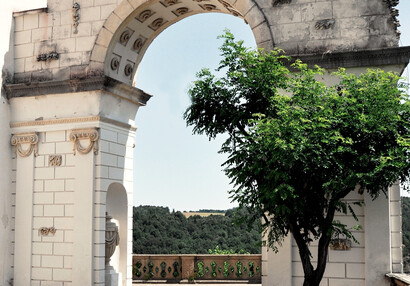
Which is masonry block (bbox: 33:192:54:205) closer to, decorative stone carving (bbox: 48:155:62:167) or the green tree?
decorative stone carving (bbox: 48:155:62:167)

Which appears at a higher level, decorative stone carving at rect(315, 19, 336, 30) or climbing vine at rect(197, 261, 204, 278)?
decorative stone carving at rect(315, 19, 336, 30)

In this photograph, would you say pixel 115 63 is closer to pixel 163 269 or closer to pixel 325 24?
pixel 325 24

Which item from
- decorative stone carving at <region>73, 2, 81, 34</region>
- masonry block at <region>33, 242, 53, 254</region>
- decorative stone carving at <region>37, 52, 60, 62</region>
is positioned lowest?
masonry block at <region>33, 242, 53, 254</region>

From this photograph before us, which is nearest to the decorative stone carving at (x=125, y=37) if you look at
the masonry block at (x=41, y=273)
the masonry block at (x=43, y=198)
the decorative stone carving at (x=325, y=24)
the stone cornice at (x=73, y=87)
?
the stone cornice at (x=73, y=87)

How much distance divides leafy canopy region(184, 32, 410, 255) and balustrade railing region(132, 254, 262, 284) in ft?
25.5

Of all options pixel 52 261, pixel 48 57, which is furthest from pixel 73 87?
pixel 52 261

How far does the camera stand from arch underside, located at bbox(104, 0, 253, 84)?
17812mm

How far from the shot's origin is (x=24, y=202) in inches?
712

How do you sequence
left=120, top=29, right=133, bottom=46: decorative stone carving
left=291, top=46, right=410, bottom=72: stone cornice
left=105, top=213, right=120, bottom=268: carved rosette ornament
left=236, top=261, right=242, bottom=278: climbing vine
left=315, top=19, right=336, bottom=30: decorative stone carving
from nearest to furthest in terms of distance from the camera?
1. left=291, top=46, right=410, bottom=72: stone cornice
2. left=315, top=19, right=336, bottom=30: decorative stone carving
3. left=105, top=213, right=120, bottom=268: carved rosette ornament
4. left=120, top=29, right=133, bottom=46: decorative stone carving
5. left=236, top=261, right=242, bottom=278: climbing vine

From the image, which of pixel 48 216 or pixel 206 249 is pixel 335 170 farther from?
pixel 206 249

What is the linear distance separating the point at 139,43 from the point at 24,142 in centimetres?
468

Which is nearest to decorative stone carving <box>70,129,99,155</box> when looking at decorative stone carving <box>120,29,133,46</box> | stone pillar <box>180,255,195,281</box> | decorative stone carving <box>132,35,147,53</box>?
decorative stone carving <box>120,29,133,46</box>

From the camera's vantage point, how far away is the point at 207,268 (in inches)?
845

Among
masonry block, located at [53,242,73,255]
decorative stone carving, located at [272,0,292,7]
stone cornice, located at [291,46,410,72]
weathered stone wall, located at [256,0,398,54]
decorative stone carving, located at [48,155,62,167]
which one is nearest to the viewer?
stone cornice, located at [291,46,410,72]
